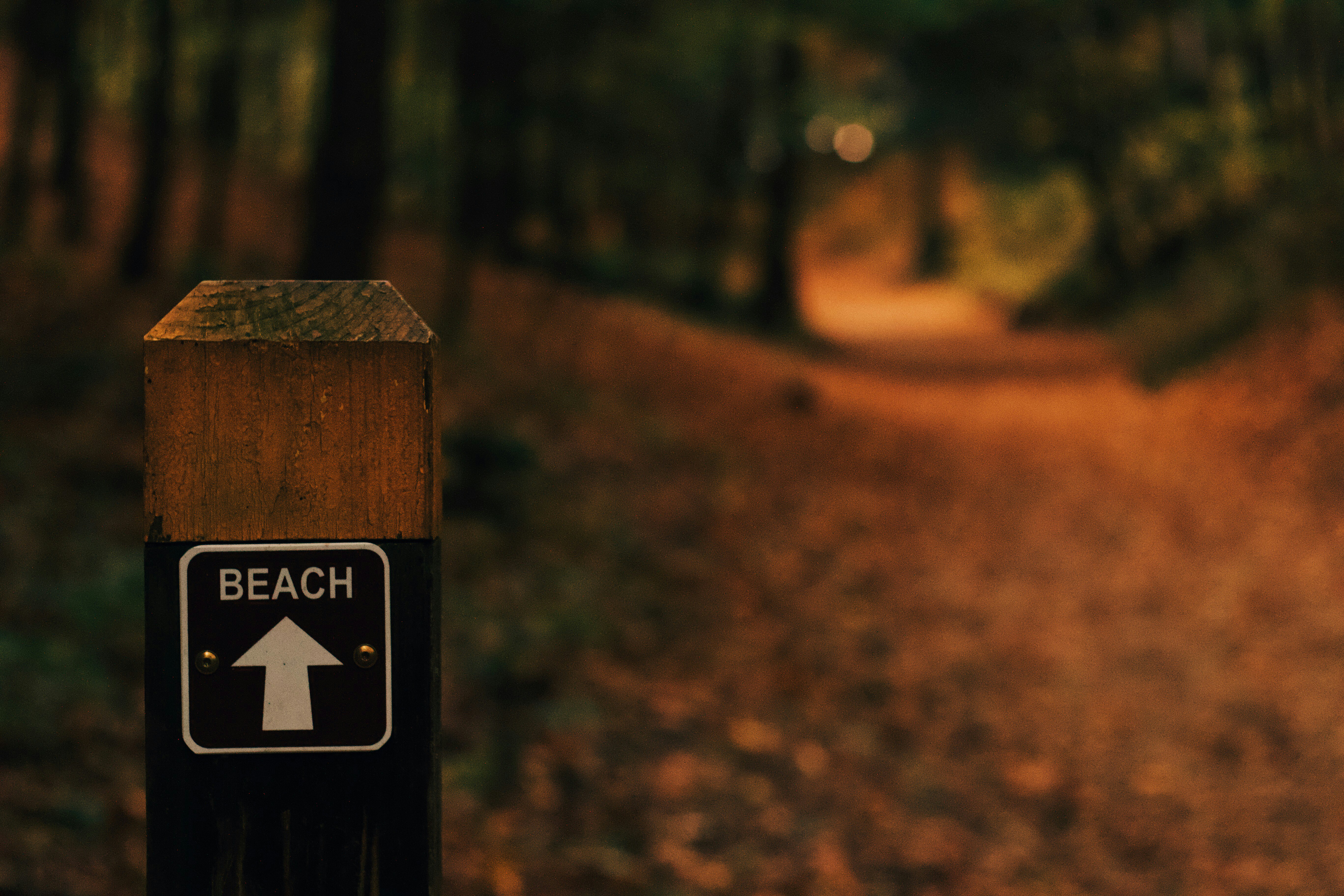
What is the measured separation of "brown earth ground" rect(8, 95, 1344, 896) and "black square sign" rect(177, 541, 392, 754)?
105 inches

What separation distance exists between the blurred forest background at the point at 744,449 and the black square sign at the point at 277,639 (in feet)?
8.72

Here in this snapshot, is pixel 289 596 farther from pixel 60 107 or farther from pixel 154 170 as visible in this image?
pixel 60 107

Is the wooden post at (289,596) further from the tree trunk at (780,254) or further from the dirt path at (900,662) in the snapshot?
the tree trunk at (780,254)

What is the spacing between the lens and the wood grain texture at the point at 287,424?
4.83ft

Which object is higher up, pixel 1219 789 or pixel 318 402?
pixel 318 402

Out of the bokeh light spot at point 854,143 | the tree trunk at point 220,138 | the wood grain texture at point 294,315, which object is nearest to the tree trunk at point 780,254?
the bokeh light spot at point 854,143

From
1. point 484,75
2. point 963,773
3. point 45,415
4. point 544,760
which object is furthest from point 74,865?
point 484,75

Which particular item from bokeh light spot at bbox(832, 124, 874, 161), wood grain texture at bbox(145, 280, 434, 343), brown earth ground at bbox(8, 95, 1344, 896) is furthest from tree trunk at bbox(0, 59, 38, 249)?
bokeh light spot at bbox(832, 124, 874, 161)

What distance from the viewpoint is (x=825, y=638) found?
782 centimetres

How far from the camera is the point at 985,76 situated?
27.5 meters

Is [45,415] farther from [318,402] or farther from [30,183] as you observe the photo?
[30,183]

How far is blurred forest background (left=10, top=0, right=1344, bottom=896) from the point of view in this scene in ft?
16.9

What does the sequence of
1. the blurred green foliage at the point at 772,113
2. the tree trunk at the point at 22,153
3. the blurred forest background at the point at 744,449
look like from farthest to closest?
the blurred green foliage at the point at 772,113 < the tree trunk at the point at 22,153 < the blurred forest background at the point at 744,449

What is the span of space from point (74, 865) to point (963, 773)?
13.1 ft
